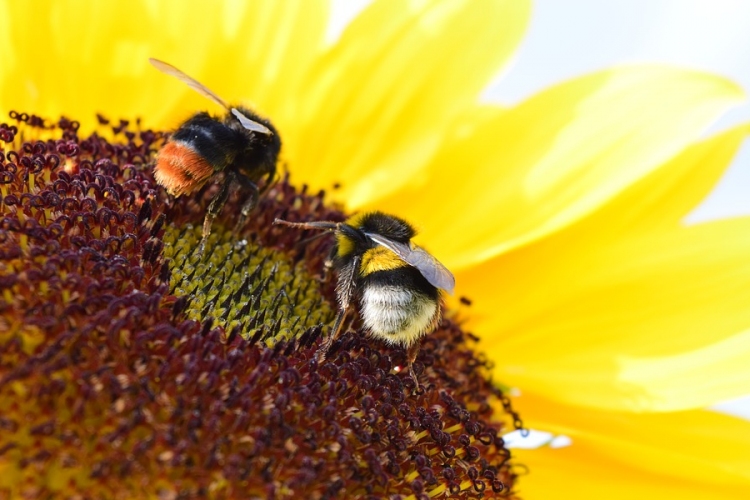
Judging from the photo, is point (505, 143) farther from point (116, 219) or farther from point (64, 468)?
point (64, 468)

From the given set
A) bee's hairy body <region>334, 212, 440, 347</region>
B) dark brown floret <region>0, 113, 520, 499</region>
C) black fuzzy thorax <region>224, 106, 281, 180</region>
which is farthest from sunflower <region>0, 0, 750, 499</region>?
bee's hairy body <region>334, 212, 440, 347</region>

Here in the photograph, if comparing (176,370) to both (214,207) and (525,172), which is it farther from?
(525,172)

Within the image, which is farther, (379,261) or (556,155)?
(556,155)

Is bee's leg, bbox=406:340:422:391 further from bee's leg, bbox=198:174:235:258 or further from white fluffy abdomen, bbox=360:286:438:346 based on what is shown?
bee's leg, bbox=198:174:235:258

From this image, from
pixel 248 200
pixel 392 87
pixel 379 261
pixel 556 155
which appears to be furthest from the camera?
pixel 392 87

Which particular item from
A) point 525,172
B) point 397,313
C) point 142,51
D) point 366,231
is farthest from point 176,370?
point 525,172

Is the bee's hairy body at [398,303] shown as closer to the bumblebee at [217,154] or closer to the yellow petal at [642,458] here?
the bumblebee at [217,154]
